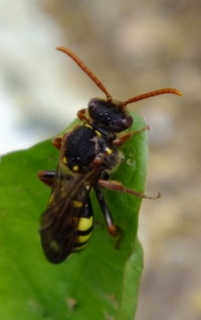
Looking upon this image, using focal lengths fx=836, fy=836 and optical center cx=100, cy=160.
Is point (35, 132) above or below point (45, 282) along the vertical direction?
below

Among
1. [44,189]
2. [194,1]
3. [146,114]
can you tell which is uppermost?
[44,189]

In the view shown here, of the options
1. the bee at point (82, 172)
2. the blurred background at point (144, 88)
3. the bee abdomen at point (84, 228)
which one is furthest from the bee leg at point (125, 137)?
the blurred background at point (144, 88)

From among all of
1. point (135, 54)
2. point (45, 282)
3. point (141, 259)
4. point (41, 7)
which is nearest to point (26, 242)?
point (45, 282)

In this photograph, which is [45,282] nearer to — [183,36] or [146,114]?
[146,114]

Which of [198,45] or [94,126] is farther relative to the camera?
[198,45]

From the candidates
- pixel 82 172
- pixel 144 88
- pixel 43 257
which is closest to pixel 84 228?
pixel 43 257

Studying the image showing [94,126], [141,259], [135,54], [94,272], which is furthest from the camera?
[135,54]
